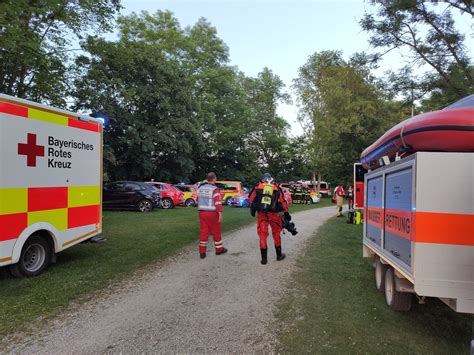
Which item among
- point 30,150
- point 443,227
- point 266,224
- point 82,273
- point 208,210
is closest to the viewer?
point 443,227

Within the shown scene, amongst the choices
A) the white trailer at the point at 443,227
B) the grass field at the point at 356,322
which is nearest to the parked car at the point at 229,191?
the grass field at the point at 356,322

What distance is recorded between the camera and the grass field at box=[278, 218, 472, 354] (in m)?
3.62

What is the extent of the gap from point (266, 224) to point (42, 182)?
4.17 meters

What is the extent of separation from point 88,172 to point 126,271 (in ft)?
7.61

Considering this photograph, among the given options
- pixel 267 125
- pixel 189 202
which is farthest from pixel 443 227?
pixel 267 125

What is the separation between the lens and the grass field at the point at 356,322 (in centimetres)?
362

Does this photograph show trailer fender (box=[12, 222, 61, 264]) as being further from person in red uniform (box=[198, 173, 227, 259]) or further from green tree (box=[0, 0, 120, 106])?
green tree (box=[0, 0, 120, 106])

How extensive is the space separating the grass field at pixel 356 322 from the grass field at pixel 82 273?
3004mm

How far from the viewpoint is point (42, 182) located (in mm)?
5969

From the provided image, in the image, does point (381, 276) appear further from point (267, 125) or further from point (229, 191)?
point (267, 125)

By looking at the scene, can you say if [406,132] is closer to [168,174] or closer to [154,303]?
[154,303]

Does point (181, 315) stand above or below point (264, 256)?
below

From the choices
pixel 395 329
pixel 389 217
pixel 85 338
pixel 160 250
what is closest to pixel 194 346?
pixel 85 338

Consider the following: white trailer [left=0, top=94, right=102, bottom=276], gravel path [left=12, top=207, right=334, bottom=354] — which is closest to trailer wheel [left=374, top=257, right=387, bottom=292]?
gravel path [left=12, top=207, right=334, bottom=354]
